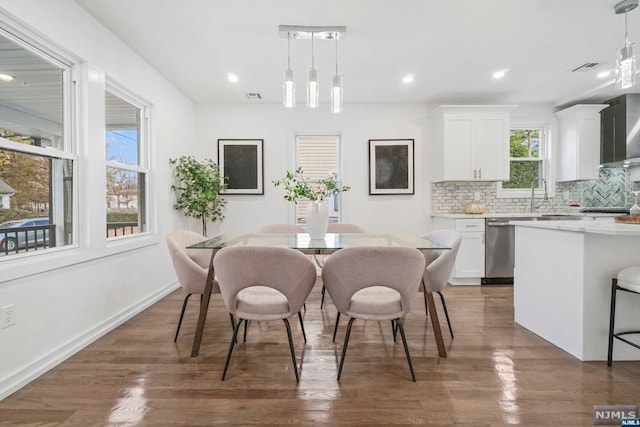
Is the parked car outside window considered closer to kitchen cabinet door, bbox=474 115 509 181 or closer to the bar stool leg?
the bar stool leg

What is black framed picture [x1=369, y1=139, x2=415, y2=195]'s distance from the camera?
481 centimetres

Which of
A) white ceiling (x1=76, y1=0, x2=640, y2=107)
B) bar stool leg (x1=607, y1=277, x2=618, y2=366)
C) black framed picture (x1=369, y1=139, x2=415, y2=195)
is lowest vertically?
bar stool leg (x1=607, y1=277, x2=618, y2=366)

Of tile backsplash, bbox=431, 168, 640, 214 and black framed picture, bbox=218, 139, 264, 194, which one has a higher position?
black framed picture, bbox=218, 139, 264, 194

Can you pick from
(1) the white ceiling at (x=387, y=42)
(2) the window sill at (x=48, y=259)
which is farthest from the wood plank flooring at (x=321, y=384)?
(1) the white ceiling at (x=387, y=42)

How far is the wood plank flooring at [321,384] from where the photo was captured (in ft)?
5.48

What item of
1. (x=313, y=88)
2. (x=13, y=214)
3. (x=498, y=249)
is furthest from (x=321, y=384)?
(x=498, y=249)

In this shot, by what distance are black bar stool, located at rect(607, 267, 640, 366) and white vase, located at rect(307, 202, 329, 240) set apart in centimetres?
197

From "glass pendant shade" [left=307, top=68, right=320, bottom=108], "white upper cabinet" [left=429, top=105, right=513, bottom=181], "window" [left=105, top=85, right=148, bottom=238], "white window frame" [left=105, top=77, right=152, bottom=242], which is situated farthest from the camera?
"white upper cabinet" [left=429, top=105, right=513, bottom=181]

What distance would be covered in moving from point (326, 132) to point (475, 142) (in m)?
2.04

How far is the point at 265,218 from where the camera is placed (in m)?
4.87

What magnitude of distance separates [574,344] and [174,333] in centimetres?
300

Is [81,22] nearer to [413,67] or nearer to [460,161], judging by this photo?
[413,67]

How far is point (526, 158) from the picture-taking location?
4941 mm

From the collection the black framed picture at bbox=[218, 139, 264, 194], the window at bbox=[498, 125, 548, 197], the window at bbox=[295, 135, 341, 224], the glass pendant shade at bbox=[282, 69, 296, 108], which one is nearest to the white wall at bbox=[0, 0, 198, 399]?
the black framed picture at bbox=[218, 139, 264, 194]
